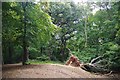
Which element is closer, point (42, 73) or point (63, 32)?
point (42, 73)

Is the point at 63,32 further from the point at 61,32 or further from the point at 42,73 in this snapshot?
the point at 42,73

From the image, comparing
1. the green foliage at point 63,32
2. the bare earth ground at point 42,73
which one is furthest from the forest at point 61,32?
the bare earth ground at point 42,73

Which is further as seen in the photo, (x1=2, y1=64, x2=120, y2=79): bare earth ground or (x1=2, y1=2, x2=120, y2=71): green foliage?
(x1=2, y1=2, x2=120, y2=71): green foliage

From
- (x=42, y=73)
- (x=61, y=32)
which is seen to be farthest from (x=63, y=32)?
(x=42, y=73)

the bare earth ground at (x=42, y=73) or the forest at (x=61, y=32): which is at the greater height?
the forest at (x=61, y=32)

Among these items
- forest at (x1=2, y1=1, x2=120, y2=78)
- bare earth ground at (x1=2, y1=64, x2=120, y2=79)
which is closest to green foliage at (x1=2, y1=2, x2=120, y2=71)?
forest at (x1=2, y1=1, x2=120, y2=78)

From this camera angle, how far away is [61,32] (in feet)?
21.0

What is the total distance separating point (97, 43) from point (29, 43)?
2.11 m

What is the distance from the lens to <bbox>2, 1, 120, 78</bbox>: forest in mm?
4867

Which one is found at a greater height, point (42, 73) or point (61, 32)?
point (61, 32)

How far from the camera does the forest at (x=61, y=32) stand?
4867 millimetres

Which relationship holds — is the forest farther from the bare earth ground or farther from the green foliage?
the bare earth ground

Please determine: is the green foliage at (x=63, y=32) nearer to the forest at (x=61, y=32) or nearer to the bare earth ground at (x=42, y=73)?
the forest at (x=61, y=32)

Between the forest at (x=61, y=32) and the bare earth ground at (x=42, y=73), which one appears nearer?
the bare earth ground at (x=42, y=73)
